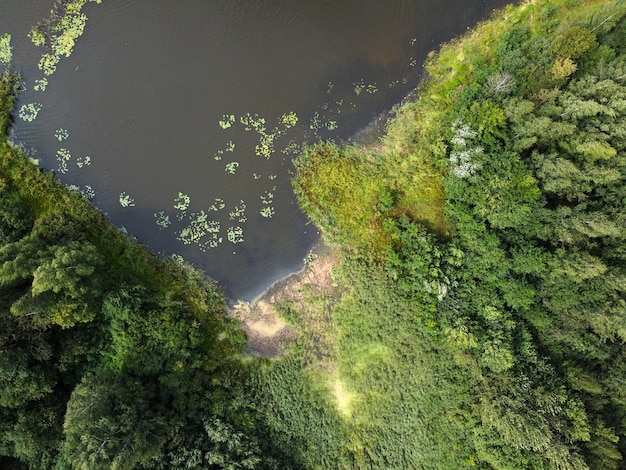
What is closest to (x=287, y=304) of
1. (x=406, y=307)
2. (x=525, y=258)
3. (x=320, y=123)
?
(x=406, y=307)

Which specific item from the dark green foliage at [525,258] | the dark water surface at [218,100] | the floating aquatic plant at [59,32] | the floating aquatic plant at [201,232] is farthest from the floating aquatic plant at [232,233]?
the floating aquatic plant at [59,32]

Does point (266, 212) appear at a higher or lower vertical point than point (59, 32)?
lower

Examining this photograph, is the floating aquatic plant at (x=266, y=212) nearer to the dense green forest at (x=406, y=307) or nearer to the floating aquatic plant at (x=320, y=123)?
the dense green forest at (x=406, y=307)

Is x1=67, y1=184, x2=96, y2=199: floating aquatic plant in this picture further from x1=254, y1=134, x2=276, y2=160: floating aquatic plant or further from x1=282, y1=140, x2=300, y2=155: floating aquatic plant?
x1=282, y1=140, x2=300, y2=155: floating aquatic plant

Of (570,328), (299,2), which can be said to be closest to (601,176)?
(570,328)

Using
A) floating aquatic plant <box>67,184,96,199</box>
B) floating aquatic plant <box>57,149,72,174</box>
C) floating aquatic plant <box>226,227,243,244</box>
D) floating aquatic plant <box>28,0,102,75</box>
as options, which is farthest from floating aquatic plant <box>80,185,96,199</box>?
floating aquatic plant <box>226,227,243,244</box>

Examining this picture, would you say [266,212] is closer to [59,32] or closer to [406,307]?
[406,307]

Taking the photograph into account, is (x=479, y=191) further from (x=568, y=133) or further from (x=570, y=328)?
(x=570, y=328)
